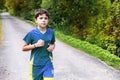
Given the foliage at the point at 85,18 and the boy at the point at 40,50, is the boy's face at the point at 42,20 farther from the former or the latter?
the foliage at the point at 85,18

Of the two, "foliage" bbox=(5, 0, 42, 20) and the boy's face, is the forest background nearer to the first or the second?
the boy's face

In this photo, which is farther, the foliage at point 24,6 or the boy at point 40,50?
the foliage at point 24,6

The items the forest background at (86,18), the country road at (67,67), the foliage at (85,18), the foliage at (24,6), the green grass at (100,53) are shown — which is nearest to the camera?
the country road at (67,67)

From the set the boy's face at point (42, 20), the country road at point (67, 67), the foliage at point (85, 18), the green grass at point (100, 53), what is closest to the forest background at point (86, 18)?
the foliage at point (85, 18)

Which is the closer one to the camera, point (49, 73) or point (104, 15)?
point (49, 73)

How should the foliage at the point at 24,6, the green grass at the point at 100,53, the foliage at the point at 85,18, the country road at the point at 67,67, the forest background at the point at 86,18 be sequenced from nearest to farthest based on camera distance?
the country road at the point at 67,67, the green grass at the point at 100,53, the forest background at the point at 86,18, the foliage at the point at 85,18, the foliage at the point at 24,6

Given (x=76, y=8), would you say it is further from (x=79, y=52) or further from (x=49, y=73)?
(x=49, y=73)

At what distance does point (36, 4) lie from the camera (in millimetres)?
53406

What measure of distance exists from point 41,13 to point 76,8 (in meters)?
25.3

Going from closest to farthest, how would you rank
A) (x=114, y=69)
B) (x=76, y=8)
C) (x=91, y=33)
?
(x=114, y=69)
(x=91, y=33)
(x=76, y=8)

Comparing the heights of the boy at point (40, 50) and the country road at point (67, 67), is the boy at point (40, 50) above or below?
above

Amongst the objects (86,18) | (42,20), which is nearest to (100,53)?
(42,20)

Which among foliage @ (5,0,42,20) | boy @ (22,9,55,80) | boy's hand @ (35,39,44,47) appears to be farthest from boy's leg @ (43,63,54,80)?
foliage @ (5,0,42,20)

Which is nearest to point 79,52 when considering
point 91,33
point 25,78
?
point 25,78
